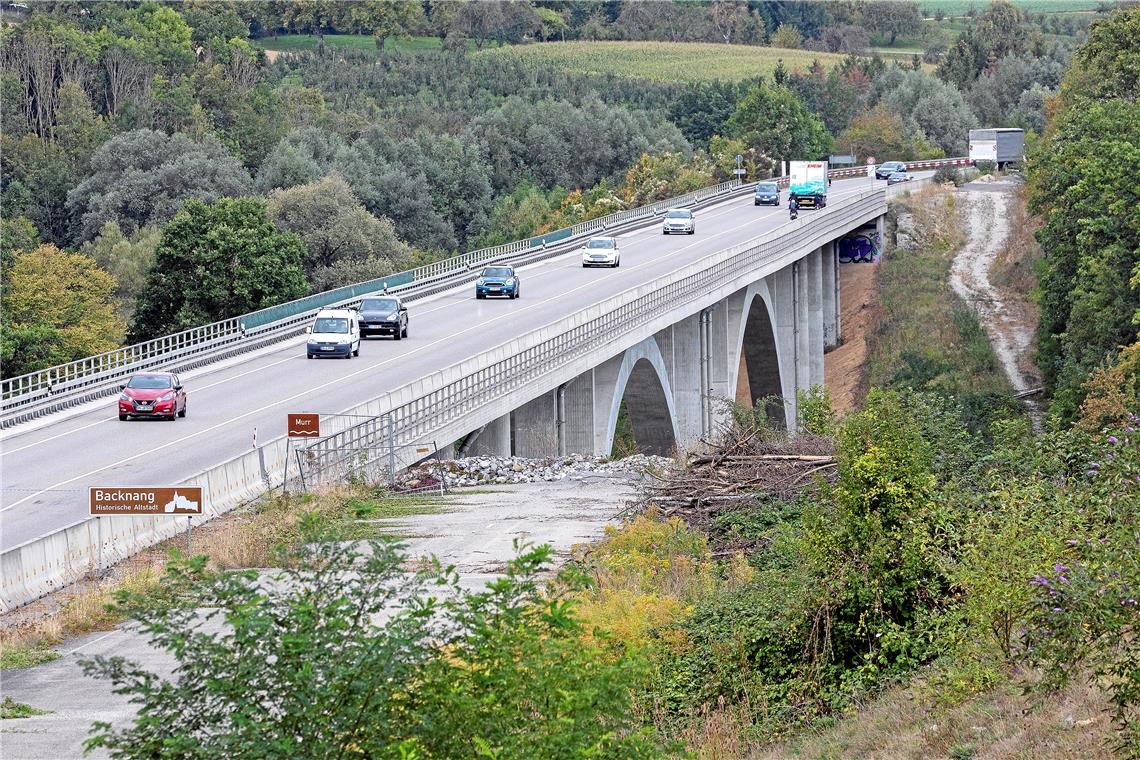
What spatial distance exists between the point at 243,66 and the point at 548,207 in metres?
40.4

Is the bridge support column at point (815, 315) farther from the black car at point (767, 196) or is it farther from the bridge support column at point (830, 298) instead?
the black car at point (767, 196)

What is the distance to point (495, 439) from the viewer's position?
38.2 m

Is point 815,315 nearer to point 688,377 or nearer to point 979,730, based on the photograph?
point 688,377

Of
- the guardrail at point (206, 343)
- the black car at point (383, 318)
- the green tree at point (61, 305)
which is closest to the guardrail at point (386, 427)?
the black car at point (383, 318)

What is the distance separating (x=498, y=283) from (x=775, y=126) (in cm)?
9137

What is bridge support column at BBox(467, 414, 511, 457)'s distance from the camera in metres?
37.8

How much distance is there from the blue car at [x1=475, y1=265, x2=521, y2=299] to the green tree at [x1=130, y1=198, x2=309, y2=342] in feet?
43.5

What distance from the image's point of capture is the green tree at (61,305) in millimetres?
73938

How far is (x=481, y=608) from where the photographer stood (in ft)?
39.9

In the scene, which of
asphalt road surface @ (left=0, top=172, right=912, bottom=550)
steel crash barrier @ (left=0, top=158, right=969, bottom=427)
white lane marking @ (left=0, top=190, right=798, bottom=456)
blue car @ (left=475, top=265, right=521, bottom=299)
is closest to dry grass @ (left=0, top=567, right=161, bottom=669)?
asphalt road surface @ (left=0, top=172, right=912, bottom=550)

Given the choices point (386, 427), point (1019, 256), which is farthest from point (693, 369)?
point (1019, 256)

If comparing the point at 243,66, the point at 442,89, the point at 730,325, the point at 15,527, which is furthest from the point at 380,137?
the point at 15,527

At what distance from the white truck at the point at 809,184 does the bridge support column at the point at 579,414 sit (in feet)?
182

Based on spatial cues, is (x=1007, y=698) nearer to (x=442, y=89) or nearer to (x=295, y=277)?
(x=295, y=277)
